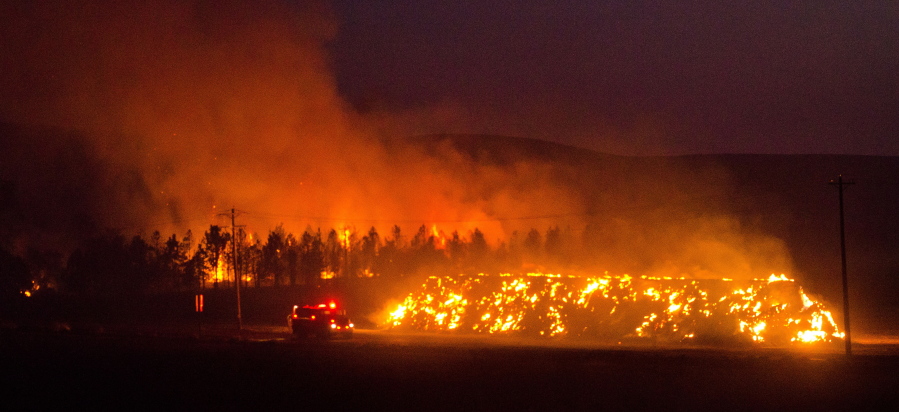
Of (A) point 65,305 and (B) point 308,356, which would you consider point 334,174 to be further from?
(B) point 308,356

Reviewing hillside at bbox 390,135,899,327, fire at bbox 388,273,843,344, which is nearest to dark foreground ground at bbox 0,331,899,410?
fire at bbox 388,273,843,344

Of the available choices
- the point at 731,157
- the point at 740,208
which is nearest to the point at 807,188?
the point at 740,208

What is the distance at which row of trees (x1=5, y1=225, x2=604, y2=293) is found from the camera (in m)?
89.5

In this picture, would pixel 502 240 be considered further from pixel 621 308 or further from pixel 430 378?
pixel 430 378

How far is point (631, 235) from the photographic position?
11012 centimetres

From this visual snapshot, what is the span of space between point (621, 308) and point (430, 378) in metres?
20.3

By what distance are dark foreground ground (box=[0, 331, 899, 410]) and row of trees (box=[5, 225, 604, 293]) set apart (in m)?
51.6

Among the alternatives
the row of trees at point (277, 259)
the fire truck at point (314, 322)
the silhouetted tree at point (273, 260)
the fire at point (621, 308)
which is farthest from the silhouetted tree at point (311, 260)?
the fire truck at point (314, 322)

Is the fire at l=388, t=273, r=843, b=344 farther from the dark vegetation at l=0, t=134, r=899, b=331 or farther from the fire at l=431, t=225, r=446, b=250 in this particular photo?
the fire at l=431, t=225, r=446, b=250

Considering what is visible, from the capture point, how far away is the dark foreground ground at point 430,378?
17.8m

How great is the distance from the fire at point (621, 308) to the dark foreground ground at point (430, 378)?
388 cm

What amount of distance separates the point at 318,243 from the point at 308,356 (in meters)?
71.4

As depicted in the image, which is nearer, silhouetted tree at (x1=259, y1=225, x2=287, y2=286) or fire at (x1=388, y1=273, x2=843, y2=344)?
fire at (x1=388, y1=273, x2=843, y2=344)

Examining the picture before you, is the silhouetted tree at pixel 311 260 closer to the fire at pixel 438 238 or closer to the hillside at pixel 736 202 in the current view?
the fire at pixel 438 238
